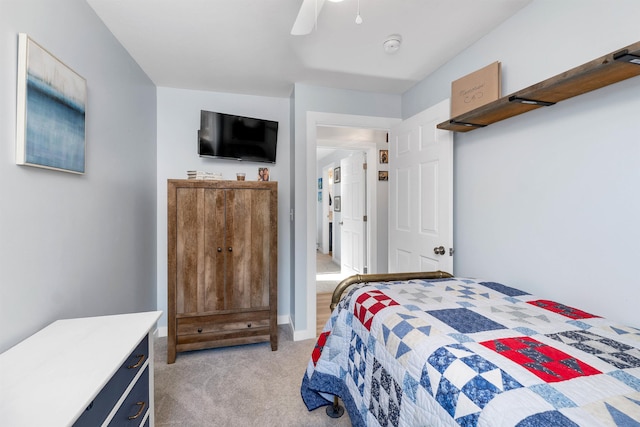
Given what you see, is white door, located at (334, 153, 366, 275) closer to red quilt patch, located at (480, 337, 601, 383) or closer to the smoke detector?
the smoke detector

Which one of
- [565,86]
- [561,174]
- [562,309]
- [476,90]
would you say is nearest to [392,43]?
[476,90]

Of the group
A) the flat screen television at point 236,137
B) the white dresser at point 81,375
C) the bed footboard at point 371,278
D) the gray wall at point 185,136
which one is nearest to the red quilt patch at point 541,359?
the bed footboard at point 371,278

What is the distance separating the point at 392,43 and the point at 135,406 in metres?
2.46

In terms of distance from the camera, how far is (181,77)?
2508 millimetres

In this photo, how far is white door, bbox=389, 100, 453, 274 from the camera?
2029mm

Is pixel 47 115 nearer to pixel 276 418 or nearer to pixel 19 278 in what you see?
pixel 19 278

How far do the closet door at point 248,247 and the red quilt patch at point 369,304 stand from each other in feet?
4.03

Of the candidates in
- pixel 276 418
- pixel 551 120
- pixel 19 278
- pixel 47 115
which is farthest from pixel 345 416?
pixel 47 115

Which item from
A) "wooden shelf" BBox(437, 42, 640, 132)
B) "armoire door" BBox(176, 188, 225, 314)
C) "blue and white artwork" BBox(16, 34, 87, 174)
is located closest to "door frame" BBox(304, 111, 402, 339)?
"armoire door" BBox(176, 188, 225, 314)

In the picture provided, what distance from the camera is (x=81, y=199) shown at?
1537mm

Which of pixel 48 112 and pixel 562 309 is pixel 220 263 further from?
pixel 562 309

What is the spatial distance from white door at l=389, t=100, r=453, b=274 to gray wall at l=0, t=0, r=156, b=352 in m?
2.22

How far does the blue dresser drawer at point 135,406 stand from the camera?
103 centimetres

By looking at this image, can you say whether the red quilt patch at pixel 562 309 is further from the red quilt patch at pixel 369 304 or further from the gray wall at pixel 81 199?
the gray wall at pixel 81 199
